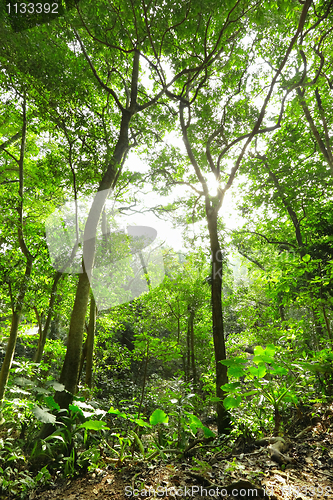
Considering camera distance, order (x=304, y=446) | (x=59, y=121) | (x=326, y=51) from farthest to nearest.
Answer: (x=326, y=51) → (x=59, y=121) → (x=304, y=446)

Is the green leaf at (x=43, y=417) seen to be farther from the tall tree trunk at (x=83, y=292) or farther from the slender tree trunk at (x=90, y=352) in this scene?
the slender tree trunk at (x=90, y=352)

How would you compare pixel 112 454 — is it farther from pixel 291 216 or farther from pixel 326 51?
pixel 291 216

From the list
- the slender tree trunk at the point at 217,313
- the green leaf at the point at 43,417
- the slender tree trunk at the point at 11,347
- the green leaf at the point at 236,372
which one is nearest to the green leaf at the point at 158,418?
the green leaf at the point at 236,372

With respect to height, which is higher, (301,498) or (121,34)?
(121,34)

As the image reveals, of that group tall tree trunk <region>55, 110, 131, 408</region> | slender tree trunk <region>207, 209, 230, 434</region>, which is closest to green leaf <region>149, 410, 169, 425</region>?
tall tree trunk <region>55, 110, 131, 408</region>

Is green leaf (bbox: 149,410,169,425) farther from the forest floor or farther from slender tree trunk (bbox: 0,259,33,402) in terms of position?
slender tree trunk (bbox: 0,259,33,402)

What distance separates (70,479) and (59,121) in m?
5.38

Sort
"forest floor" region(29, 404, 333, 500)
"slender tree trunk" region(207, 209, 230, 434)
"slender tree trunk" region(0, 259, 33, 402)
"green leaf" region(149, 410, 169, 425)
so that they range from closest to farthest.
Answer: "forest floor" region(29, 404, 333, 500) → "green leaf" region(149, 410, 169, 425) → "slender tree trunk" region(0, 259, 33, 402) → "slender tree trunk" region(207, 209, 230, 434)

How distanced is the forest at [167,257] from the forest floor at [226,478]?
0.6 inches

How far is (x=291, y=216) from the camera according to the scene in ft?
30.9

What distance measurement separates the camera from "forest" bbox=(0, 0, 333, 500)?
206 centimetres

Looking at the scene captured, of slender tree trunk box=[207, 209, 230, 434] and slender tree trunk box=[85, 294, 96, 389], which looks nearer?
slender tree trunk box=[207, 209, 230, 434]

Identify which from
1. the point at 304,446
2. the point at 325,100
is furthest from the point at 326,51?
the point at 304,446

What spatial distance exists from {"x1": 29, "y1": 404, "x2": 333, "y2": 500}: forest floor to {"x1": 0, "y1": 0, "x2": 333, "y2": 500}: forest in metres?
0.02
